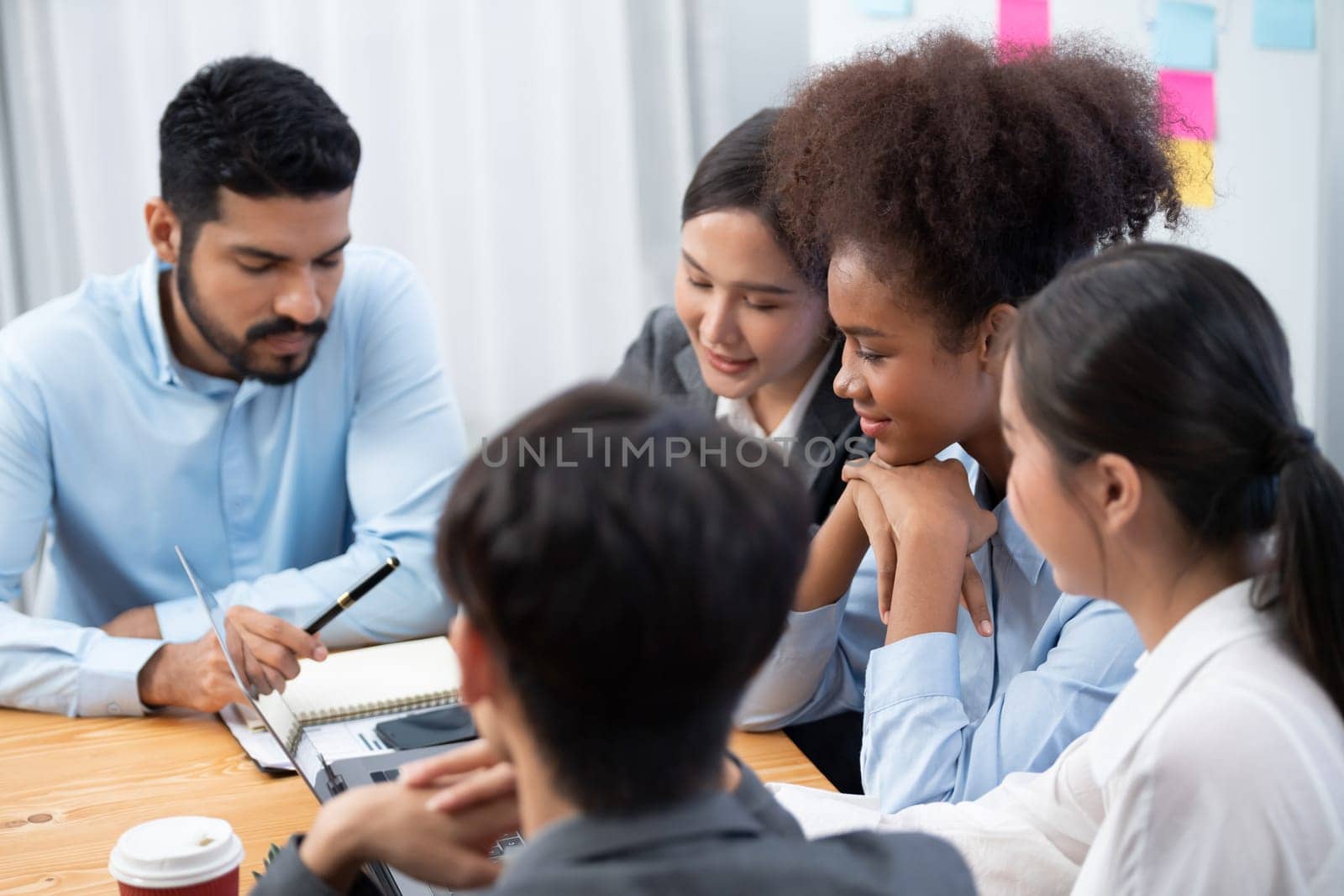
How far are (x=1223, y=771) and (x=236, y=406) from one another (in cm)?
148

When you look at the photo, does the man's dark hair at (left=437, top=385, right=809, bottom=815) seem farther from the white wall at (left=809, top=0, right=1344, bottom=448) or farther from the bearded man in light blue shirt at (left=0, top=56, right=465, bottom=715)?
the white wall at (left=809, top=0, right=1344, bottom=448)

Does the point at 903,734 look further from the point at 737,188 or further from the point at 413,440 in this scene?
the point at 413,440

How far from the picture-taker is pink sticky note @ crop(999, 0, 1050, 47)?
264 cm

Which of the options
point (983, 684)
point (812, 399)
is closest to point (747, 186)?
point (812, 399)

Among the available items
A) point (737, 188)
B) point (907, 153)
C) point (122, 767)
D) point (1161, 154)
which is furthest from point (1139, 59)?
point (122, 767)

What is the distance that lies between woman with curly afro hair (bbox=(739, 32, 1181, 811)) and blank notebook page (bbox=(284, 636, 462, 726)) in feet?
1.16

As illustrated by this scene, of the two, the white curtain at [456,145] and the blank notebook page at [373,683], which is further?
the white curtain at [456,145]

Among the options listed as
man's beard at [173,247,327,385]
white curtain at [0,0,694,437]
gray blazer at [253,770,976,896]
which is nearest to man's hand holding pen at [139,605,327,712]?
man's beard at [173,247,327,385]

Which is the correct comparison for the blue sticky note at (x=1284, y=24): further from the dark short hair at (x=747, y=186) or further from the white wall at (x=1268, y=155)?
the dark short hair at (x=747, y=186)

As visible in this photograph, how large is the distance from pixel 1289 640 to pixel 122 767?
1.04 m

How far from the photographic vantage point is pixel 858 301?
121cm

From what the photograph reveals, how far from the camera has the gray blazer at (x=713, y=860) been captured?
0.54 metres

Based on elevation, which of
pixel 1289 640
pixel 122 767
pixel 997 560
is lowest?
pixel 122 767

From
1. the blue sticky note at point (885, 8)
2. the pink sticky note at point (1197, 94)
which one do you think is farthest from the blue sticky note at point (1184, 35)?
the blue sticky note at point (885, 8)
